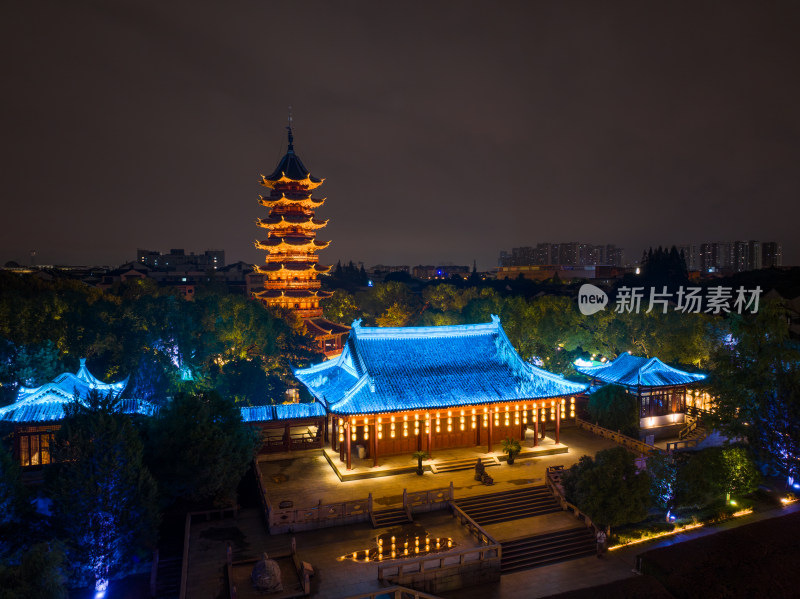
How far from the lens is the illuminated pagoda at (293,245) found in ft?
159

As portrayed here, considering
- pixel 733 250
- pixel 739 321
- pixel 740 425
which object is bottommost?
pixel 740 425

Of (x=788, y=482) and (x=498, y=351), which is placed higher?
(x=498, y=351)

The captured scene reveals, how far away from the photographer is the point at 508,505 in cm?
1877

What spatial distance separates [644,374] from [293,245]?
33762 mm

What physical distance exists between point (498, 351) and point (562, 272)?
117 metres

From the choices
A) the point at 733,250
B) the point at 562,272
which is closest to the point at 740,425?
the point at 562,272

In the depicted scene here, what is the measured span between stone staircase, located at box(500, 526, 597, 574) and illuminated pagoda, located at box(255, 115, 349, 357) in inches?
1303

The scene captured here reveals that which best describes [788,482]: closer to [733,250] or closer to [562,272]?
[562,272]

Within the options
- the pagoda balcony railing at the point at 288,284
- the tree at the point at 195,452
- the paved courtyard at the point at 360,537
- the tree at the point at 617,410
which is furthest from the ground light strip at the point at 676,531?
the pagoda balcony railing at the point at 288,284

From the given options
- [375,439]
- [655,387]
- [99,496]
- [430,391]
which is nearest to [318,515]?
[375,439]

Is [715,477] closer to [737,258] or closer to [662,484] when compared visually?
[662,484]

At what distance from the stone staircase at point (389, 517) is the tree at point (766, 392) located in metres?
14.4

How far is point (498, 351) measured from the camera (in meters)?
24.8

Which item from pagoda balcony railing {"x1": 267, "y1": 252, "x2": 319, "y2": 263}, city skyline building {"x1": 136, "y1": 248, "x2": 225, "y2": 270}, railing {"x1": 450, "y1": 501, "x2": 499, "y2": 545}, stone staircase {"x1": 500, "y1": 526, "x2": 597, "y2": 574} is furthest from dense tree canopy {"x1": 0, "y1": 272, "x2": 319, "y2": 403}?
city skyline building {"x1": 136, "y1": 248, "x2": 225, "y2": 270}
